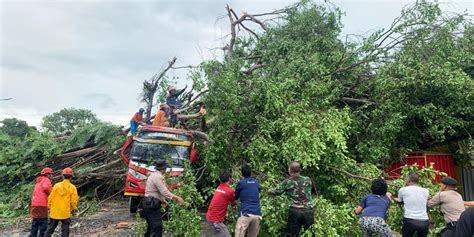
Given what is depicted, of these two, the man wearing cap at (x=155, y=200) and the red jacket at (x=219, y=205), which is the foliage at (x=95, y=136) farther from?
the red jacket at (x=219, y=205)

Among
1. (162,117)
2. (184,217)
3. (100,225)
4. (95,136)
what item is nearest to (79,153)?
(95,136)

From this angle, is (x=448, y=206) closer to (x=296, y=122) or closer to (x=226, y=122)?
(x=296, y=122)

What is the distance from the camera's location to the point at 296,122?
7203mm

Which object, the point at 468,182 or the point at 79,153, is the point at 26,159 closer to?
the point at 79,153

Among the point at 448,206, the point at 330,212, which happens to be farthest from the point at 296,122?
the point at 448,206

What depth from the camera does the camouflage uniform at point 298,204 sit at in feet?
18.2

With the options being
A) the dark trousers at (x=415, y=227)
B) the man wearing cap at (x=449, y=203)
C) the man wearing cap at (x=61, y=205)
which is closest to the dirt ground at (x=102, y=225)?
the man wearing cap at (x=61, y=205)

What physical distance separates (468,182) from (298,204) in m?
8.79

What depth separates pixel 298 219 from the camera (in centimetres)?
556

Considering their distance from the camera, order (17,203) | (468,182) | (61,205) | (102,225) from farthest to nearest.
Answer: (468,182), (17,203), (102,225), (61,205)

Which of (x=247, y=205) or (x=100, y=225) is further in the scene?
(x=100, y=225)

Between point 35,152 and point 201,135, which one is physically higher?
point 201,135

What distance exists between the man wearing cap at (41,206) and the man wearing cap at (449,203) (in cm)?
655

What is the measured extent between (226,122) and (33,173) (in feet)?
25.2
